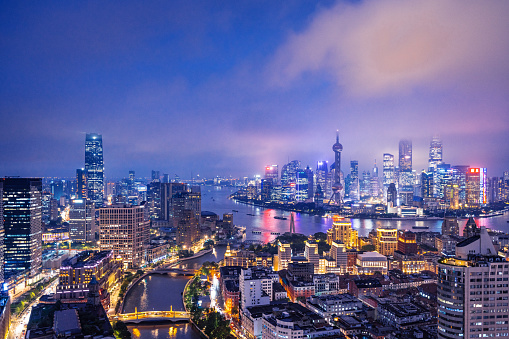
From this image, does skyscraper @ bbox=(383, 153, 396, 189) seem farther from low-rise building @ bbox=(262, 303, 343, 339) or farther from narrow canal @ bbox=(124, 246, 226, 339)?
low-rise building @ bbox=(262, 303, 343, 339)

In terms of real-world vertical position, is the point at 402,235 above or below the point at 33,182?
below

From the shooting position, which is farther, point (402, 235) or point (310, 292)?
point (402, 235)

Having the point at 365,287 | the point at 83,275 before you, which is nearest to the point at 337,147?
the point at 365,287

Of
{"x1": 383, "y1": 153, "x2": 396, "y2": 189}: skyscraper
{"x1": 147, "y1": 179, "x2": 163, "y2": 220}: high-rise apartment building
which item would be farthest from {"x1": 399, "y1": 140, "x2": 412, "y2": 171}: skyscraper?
{"x1": 147, "y1": 179, "x2": 163, "y2": 220}: high-rise apartment building

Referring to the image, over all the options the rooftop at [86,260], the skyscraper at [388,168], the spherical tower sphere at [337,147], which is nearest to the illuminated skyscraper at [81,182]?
the rooftop at [86,260]

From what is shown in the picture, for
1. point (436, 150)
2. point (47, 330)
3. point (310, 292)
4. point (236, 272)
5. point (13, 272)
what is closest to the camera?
point (47, 330)

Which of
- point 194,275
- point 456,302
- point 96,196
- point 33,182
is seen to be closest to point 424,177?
point 96,196

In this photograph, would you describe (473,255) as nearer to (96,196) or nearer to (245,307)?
(245,307)

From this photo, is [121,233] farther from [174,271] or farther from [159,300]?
[159,300]
